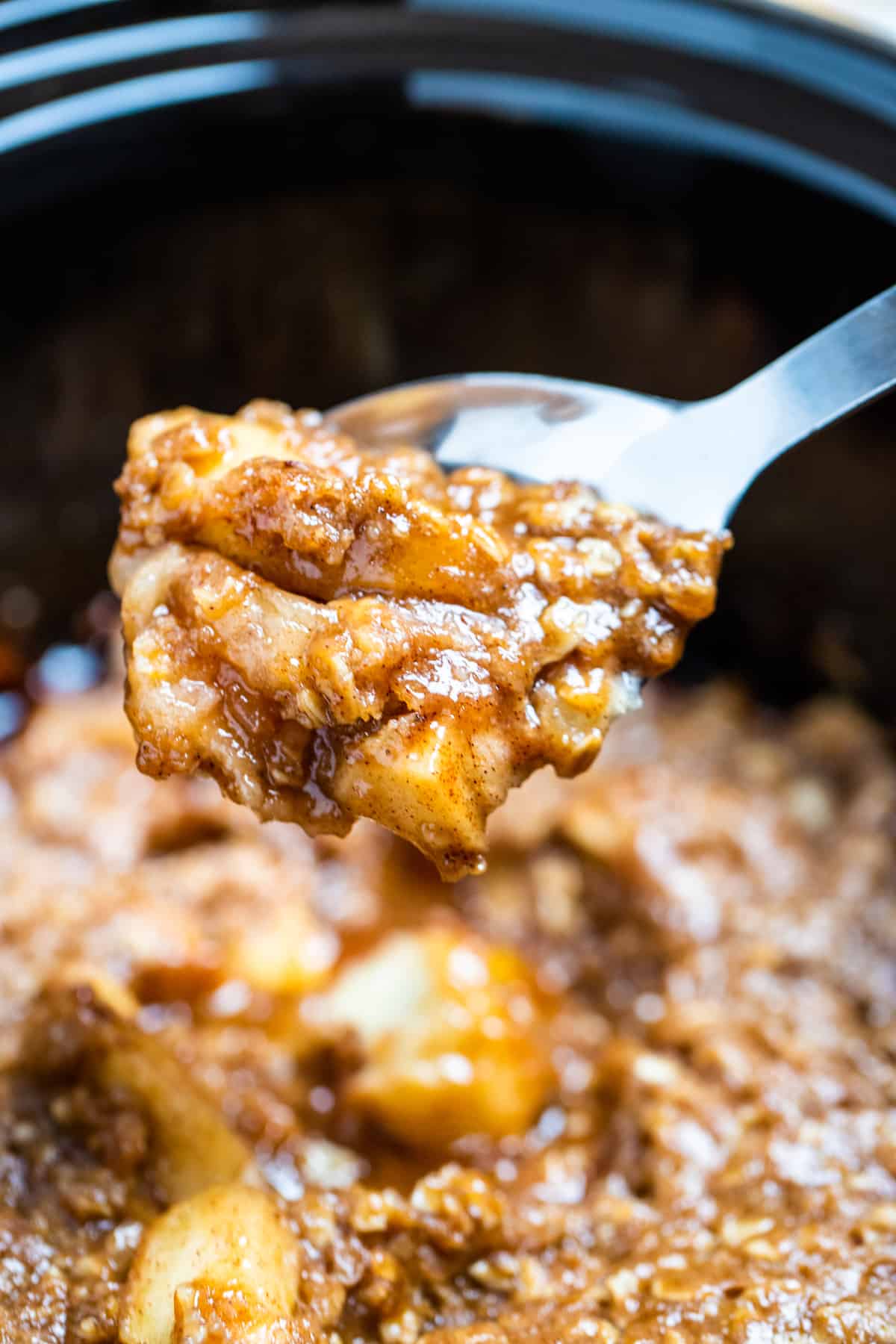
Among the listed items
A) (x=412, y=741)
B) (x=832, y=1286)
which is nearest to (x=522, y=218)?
(x=412, y=741)

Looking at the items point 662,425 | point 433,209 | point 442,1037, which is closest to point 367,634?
point 662,425

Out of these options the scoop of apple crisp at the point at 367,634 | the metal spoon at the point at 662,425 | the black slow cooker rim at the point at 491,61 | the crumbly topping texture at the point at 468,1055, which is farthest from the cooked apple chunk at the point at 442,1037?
the black slow cooker rim at the point at 491,61

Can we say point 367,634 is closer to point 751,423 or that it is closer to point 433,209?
point 751,423

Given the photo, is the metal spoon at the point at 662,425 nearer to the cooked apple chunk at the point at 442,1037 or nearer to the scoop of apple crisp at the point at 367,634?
the scoop of apple crisp at the point at 367,634

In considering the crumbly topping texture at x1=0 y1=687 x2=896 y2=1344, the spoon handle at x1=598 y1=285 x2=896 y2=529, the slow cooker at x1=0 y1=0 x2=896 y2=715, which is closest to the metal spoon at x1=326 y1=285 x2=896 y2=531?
the spoon handle at x1=598 y1=285 x2=896 y2=529

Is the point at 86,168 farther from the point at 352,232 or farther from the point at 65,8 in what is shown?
the point at 352,232

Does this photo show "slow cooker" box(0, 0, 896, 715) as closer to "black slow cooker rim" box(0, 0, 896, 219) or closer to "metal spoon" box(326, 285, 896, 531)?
"black slow cooker rim" box(0, 0, 896, 219)
